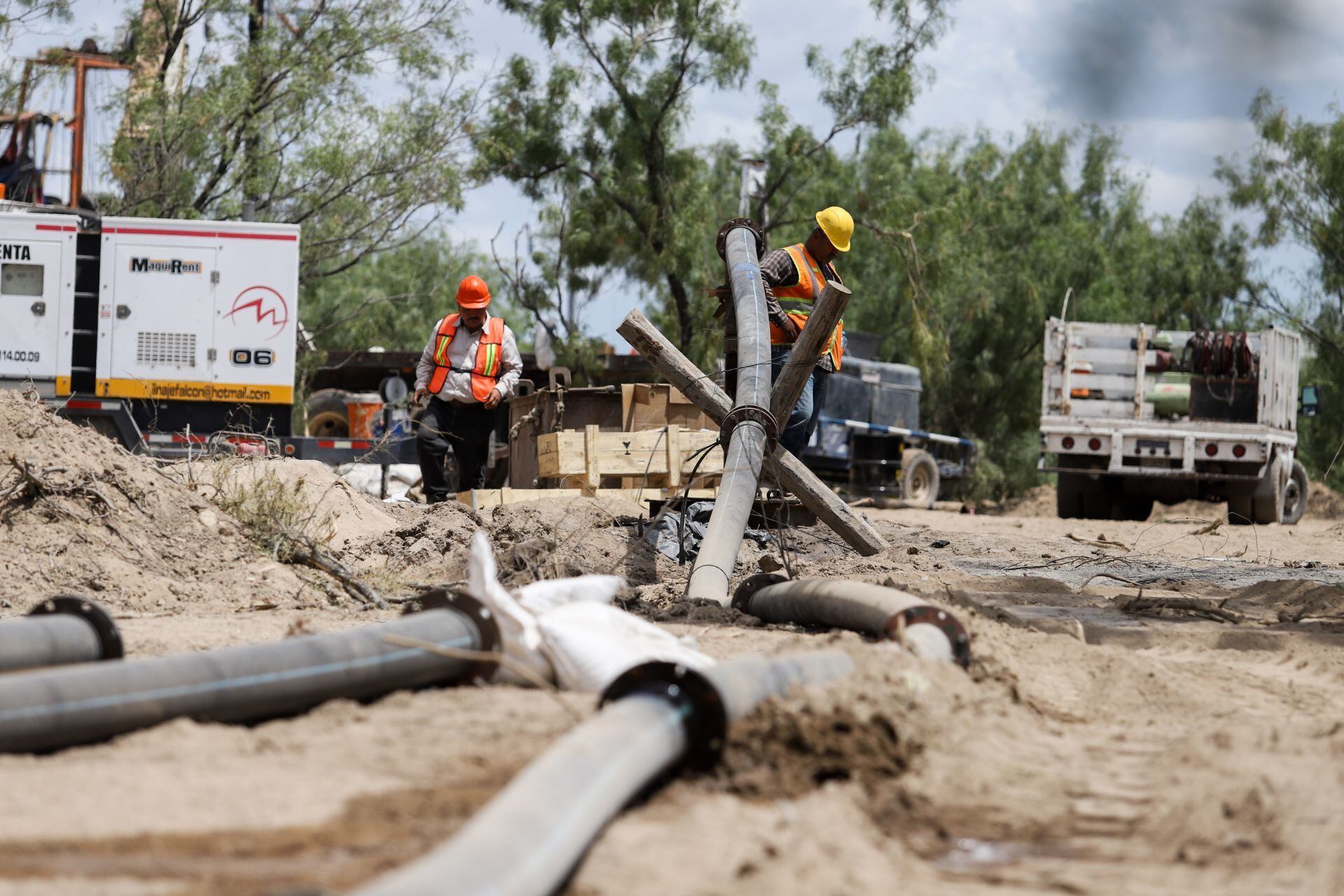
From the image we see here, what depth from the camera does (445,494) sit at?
11688 millimetres

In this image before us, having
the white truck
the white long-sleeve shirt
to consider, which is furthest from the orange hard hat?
the white truck

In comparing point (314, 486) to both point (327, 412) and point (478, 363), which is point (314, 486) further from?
point (327, 412)

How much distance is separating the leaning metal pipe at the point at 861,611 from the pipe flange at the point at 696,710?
1.44 metres

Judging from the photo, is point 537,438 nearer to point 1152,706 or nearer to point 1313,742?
point 1152,706

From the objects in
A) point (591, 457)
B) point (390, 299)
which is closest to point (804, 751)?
point (591, 457)

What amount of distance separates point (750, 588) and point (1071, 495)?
12.4m

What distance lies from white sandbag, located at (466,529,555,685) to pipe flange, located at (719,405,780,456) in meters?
3.66

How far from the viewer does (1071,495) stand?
60.0 feet

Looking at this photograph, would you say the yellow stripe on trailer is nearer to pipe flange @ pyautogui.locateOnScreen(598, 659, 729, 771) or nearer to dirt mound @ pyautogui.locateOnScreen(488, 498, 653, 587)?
dirt mound @ pyautogui.locateOnScreen(488, 498, 653, 587)

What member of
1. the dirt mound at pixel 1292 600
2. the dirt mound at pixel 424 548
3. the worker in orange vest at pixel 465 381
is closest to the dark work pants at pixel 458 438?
the worker in orange vest at pixel 465 381

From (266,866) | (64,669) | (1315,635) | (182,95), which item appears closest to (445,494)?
(1315,635)

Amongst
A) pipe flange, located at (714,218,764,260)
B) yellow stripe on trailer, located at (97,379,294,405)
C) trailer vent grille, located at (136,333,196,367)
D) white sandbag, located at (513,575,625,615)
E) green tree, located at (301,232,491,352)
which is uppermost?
green tree, located at (301,232,491,352)

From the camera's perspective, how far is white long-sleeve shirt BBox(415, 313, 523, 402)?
11.0 metres

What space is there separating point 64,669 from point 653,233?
18.3 meters
